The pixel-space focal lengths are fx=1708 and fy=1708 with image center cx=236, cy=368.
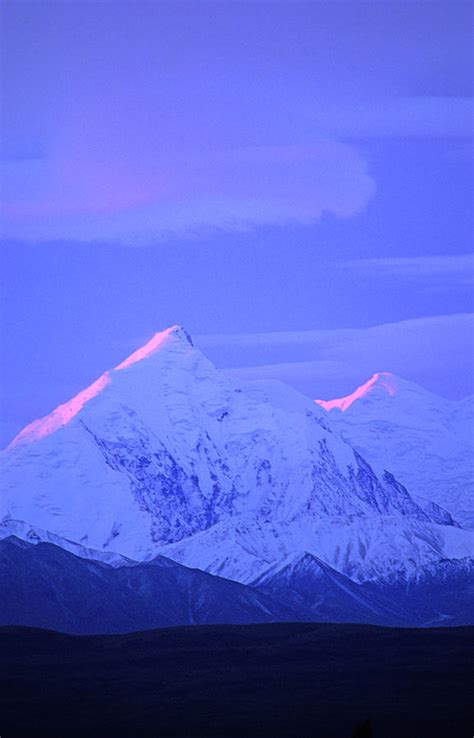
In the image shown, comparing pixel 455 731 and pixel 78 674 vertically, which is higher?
pixel 78 674

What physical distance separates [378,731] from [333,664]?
66.9 metres

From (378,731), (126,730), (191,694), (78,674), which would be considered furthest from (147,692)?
(378,731)

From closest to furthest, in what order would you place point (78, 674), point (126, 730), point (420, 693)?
point (126, 730)
point (420, 693)
point (78, 674)

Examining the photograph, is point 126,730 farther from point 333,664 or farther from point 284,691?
point 333,664

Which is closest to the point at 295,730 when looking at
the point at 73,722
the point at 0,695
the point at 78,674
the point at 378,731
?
the point at 378,731

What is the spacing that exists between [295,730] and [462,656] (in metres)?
68.8

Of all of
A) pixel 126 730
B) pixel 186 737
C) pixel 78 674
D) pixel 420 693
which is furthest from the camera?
pixel 78 674

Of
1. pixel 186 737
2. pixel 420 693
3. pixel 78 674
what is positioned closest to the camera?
pixel 186 737

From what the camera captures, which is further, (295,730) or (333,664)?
(333,664)

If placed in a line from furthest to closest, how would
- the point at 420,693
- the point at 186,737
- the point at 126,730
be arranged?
the point at 420,693, the point at 126,730, the point at 186,737

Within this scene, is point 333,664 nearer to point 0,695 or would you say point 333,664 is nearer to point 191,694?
point 191,694

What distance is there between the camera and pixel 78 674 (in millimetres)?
188250

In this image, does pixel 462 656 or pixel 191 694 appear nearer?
pixel 191 694

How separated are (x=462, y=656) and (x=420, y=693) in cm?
3675
